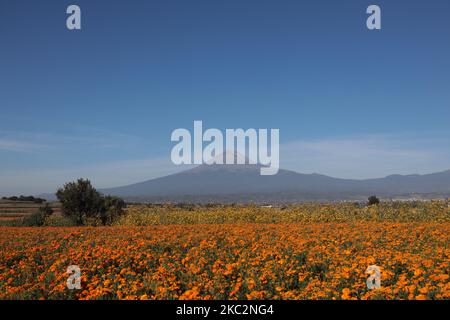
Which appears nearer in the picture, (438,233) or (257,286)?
(257,286)

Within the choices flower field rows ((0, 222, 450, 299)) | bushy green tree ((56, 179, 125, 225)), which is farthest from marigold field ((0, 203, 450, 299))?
bushy green tree ((56, 179, 125, 225))

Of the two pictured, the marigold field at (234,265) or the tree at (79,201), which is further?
the tree at (79,201)

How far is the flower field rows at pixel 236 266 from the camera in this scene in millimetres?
7281

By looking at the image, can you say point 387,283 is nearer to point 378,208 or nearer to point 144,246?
point 144,246

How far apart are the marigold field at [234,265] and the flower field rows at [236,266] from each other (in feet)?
0.08

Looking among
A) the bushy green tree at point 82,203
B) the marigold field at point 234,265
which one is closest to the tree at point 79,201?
the bushy green tree at point 82,203

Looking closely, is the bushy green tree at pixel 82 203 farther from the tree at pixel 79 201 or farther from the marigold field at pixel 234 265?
the marigold field at pixel 234 265

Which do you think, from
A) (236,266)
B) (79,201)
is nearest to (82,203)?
(79,201)

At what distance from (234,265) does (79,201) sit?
1999 cm

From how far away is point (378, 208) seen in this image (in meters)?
24.6

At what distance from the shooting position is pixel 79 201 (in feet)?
86.4

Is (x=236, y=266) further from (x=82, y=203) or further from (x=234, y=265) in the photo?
(x=82, y=203)
